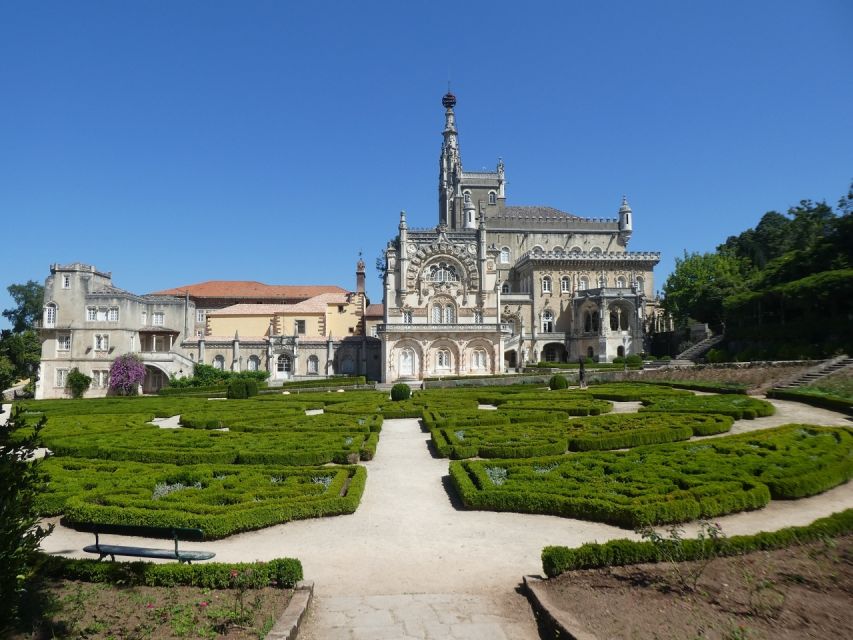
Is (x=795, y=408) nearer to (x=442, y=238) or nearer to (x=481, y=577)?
(x=481, y=577)

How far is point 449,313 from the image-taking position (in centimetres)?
5531

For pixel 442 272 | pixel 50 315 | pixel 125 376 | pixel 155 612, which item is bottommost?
pixel 155 612

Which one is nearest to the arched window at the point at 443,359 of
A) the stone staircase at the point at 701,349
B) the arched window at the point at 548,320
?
the arched window at the point at 548,320

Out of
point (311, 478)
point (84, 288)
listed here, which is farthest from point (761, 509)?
point (84, 288)

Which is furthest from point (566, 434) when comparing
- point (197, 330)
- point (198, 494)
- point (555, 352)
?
point (197, 330)

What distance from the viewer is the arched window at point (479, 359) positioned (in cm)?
5162

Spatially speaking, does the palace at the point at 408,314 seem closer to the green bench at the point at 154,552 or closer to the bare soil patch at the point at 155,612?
the green bench at the point at 154,552

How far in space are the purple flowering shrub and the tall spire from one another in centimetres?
4257

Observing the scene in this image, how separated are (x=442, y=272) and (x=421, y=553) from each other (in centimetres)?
4759

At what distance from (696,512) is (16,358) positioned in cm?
6059

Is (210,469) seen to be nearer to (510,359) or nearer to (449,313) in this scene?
(449,313)

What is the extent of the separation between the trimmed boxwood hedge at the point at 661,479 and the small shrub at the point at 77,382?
146 feet

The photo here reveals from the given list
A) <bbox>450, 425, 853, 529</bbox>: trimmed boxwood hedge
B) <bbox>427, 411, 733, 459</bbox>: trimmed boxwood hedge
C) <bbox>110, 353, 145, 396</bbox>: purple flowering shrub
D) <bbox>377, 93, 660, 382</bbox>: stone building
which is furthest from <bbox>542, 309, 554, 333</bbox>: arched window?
<bbox>450, 425, 853, 529</bbox>: trimmed boxwood hedge

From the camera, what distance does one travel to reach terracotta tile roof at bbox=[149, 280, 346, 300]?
60.6 metres
